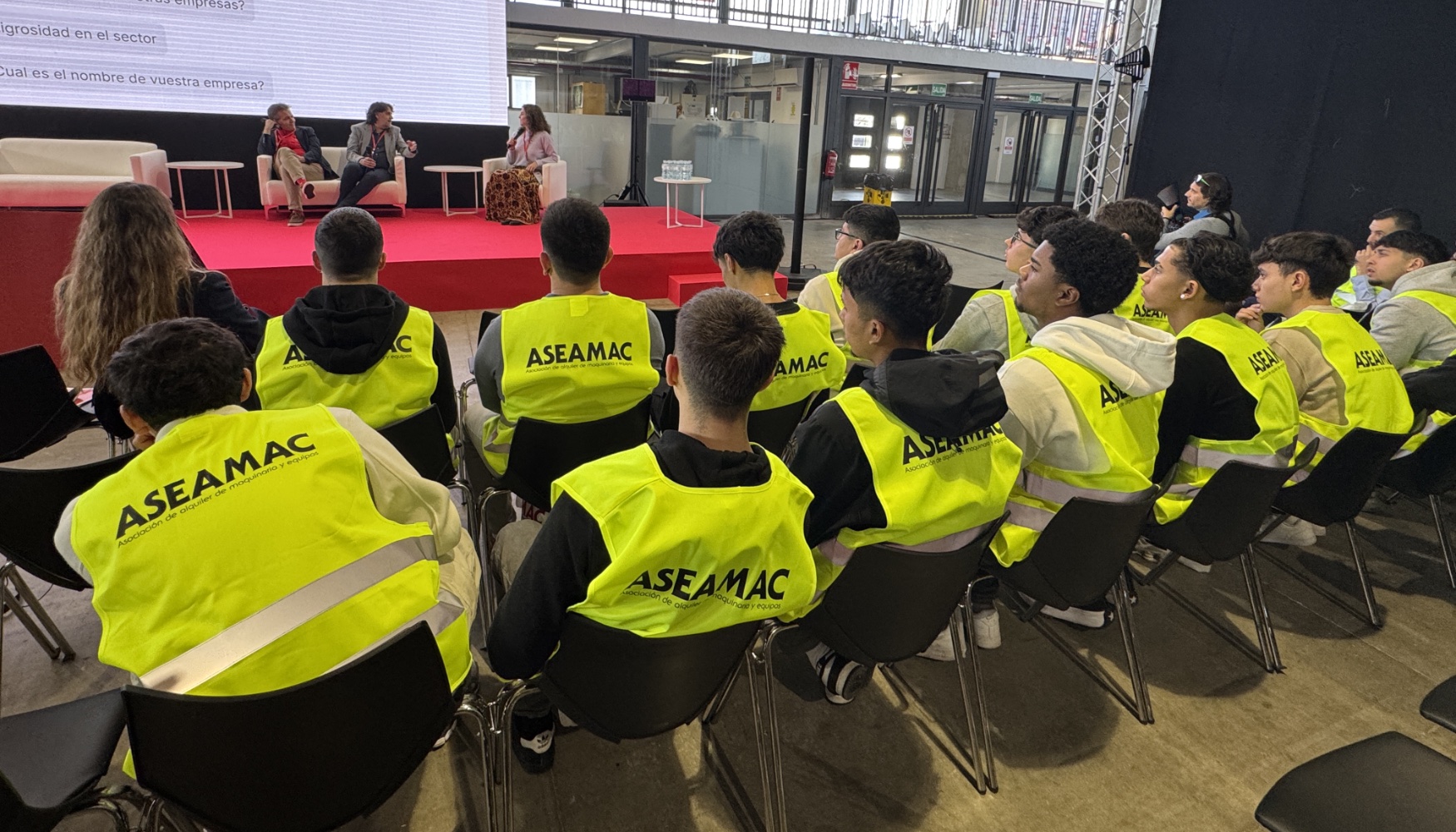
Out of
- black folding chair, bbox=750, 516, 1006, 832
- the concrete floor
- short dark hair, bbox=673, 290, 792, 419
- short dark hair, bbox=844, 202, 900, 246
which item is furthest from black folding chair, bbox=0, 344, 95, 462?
short dark hair, bbox=844, 202, 900, 246

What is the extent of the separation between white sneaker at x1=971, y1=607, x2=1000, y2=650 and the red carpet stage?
3528 millimetres

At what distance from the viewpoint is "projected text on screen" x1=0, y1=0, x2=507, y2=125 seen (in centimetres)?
617

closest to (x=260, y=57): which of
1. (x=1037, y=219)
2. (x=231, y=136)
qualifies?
(x=231, y=136)

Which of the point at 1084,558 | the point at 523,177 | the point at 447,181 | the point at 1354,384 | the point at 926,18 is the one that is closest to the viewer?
the point at 1084,558

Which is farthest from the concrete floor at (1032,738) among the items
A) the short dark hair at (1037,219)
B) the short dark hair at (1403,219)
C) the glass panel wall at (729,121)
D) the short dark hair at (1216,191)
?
the glass panel wall at (729,121)

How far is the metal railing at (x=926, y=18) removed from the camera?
10117 mm

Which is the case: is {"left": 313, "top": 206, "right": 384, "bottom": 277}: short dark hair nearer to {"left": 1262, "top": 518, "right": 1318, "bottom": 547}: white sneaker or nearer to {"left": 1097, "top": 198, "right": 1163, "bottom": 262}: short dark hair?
{"left": 1097, "top": 198, "right": 1163, "bottom": 262}: short dark hair

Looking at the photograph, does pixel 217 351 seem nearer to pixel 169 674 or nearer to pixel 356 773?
pixel 169 674

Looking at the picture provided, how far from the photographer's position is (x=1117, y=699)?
2.20 meters

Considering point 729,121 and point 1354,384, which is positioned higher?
point 729,121

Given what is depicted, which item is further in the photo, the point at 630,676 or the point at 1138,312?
the point at 1138,312

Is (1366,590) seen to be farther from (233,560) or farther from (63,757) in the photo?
(63,757)

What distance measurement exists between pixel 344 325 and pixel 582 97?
8.73 metres

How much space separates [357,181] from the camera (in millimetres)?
6785
